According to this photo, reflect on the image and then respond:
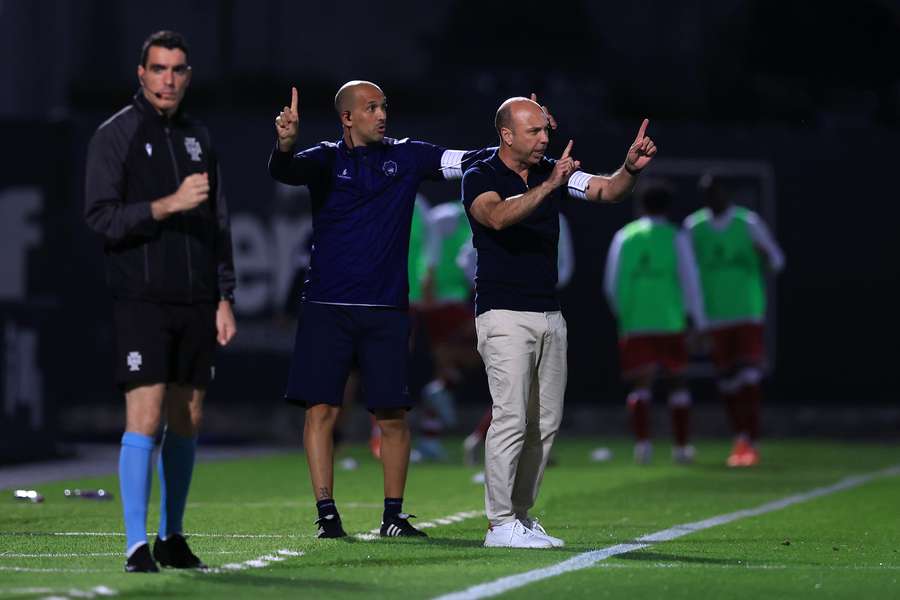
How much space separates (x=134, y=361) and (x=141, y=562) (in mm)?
783

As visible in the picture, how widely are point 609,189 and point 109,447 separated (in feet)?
37.5

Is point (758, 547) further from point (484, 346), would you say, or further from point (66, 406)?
→ point (66, 406)

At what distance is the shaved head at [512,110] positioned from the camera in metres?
10.1

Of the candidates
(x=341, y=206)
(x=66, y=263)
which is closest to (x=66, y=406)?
(x=66, y=263)

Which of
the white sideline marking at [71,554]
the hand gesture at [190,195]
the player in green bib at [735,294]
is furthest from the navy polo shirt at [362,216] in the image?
the player in green bib at [735,294]

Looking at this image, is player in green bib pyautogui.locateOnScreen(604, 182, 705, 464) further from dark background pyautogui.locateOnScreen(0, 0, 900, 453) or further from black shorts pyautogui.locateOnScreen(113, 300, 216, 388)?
black shorts pyautogui.locateOnScreen(113, 300, 216, 388)

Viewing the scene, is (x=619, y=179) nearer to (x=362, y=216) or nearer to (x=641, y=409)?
(x=362, y=216)

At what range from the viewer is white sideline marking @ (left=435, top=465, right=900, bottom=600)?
820 centimetres

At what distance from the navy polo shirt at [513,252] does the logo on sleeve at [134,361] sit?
2.01 meters

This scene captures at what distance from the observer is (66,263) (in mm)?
22281

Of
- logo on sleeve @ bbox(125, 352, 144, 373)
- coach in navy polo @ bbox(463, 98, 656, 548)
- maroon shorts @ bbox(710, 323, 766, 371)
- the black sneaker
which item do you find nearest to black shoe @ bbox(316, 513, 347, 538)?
the black sneaker

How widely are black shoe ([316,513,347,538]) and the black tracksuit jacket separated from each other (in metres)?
1.91

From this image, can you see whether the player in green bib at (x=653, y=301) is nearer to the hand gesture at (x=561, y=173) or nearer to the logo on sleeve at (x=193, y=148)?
the hand gesture at (x=561, y=173)

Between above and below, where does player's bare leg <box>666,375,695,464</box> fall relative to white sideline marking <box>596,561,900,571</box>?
above
